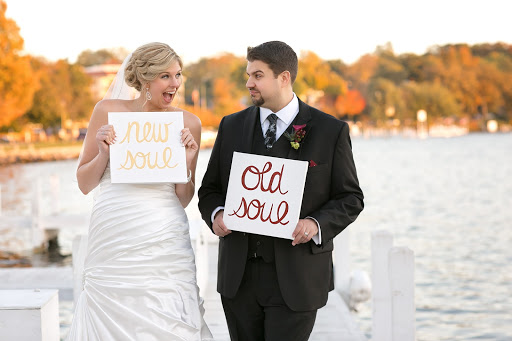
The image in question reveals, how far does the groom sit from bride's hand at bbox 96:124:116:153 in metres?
0.55

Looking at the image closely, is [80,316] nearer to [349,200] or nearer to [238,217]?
[238,217]

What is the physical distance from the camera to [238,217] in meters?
3.20

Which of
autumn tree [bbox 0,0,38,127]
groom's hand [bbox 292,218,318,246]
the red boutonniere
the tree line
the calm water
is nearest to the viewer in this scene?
groom's hand [bbox 292,218,318,246]

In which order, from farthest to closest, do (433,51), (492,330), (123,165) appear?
(433,51), (492,330), (123,165)

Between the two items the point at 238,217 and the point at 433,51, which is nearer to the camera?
the point at 238,217

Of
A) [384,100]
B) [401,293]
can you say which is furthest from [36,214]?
[384,100]

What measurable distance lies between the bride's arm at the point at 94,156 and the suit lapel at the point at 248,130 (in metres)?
0.66

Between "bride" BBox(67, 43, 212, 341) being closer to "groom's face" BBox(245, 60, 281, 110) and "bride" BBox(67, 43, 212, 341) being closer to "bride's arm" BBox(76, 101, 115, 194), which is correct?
"bride's arm" BBox(76, 101, 115, 194)

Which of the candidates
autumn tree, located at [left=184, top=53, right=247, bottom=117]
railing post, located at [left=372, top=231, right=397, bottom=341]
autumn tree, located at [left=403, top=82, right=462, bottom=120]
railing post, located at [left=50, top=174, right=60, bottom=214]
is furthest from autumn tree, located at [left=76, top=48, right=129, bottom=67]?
railing post, located at [left=372, top=231, right=397, bottom=341]

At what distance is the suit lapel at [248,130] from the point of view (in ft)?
10.8

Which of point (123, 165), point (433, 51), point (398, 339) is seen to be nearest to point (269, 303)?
point (123, 165)

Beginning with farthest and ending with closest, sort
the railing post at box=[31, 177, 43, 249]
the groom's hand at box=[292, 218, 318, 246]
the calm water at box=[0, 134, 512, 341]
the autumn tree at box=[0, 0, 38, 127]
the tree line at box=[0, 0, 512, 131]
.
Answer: the tree line at box=[0, 0, 512, 131], the autumn tree at box=[0, 0, 38, 127], the railing post at box=[31, 177, 43, 249], the calm water at box=[0, 134, 512, 341], the groom's hand at box=[292, 218, 318, 246]

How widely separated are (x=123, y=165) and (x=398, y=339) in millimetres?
2232

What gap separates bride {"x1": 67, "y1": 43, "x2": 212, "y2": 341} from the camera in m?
3.54
